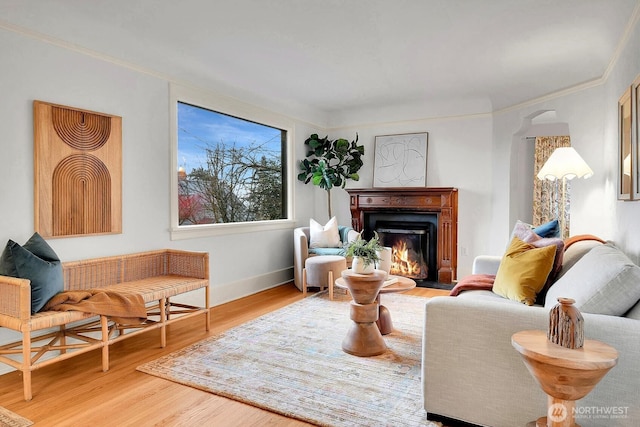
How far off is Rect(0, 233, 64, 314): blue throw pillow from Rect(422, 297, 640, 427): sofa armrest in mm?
2296

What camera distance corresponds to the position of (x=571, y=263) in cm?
261

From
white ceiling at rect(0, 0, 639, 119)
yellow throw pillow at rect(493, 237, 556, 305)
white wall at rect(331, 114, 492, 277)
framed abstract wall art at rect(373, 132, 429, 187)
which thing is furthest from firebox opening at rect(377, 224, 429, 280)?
yellow throw pillow at rect(493, 237, 556, 305)

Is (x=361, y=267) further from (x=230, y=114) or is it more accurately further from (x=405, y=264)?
(x=405, y=264)

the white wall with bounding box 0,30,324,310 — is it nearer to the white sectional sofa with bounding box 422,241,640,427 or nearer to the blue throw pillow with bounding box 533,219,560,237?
the white sectional sofa with bounding box 422,241,640,427

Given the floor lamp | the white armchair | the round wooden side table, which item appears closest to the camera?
the round wooden side table

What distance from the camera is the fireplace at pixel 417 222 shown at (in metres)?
5.41

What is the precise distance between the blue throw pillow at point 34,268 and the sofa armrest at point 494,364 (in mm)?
2296

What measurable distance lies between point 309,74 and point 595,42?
2.61 metres

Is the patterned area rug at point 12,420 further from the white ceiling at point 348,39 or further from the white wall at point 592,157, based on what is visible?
the white wall at point 592,157

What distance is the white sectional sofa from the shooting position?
162cm

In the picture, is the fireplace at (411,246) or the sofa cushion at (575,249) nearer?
the sofa cushion at (575,249)

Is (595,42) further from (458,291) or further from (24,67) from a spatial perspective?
(24,67)

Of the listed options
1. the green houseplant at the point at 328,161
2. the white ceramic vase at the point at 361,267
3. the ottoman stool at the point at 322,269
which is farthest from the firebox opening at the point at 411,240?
the white ceramic vase at the point at 361,267

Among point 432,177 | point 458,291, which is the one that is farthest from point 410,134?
point 458,291
